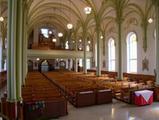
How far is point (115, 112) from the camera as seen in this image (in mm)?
8422

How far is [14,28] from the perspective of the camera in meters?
7.13

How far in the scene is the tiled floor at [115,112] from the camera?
7684 millimetres

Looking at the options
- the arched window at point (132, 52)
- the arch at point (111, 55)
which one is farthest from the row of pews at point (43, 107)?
the arch at point (111, 55)

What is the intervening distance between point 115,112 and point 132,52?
48.3ft

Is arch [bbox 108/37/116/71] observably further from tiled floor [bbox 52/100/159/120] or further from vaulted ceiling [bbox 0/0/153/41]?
tiled floor [bbox 52/100/159/120]

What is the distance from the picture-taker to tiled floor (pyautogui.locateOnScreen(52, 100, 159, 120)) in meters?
7.68

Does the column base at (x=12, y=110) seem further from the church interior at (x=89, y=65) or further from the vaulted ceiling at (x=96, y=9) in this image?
the vaulted ceiling at (x=96, y=9)

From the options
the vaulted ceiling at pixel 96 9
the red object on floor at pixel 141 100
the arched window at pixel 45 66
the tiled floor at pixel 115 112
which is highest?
the vaulted ceiling at pixel 96 9

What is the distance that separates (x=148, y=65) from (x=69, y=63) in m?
20.5

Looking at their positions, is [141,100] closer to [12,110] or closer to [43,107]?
[43,107]

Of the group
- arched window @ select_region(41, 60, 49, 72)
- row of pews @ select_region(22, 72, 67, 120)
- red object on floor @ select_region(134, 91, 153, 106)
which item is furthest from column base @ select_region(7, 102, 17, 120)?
arched window @ select_region(41, 60, 49, 72)

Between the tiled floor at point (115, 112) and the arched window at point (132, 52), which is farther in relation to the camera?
the arched window at point (132, 52)

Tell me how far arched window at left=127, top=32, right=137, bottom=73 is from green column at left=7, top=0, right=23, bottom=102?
16453 millimetres

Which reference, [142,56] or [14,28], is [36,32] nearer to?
[142,56]
